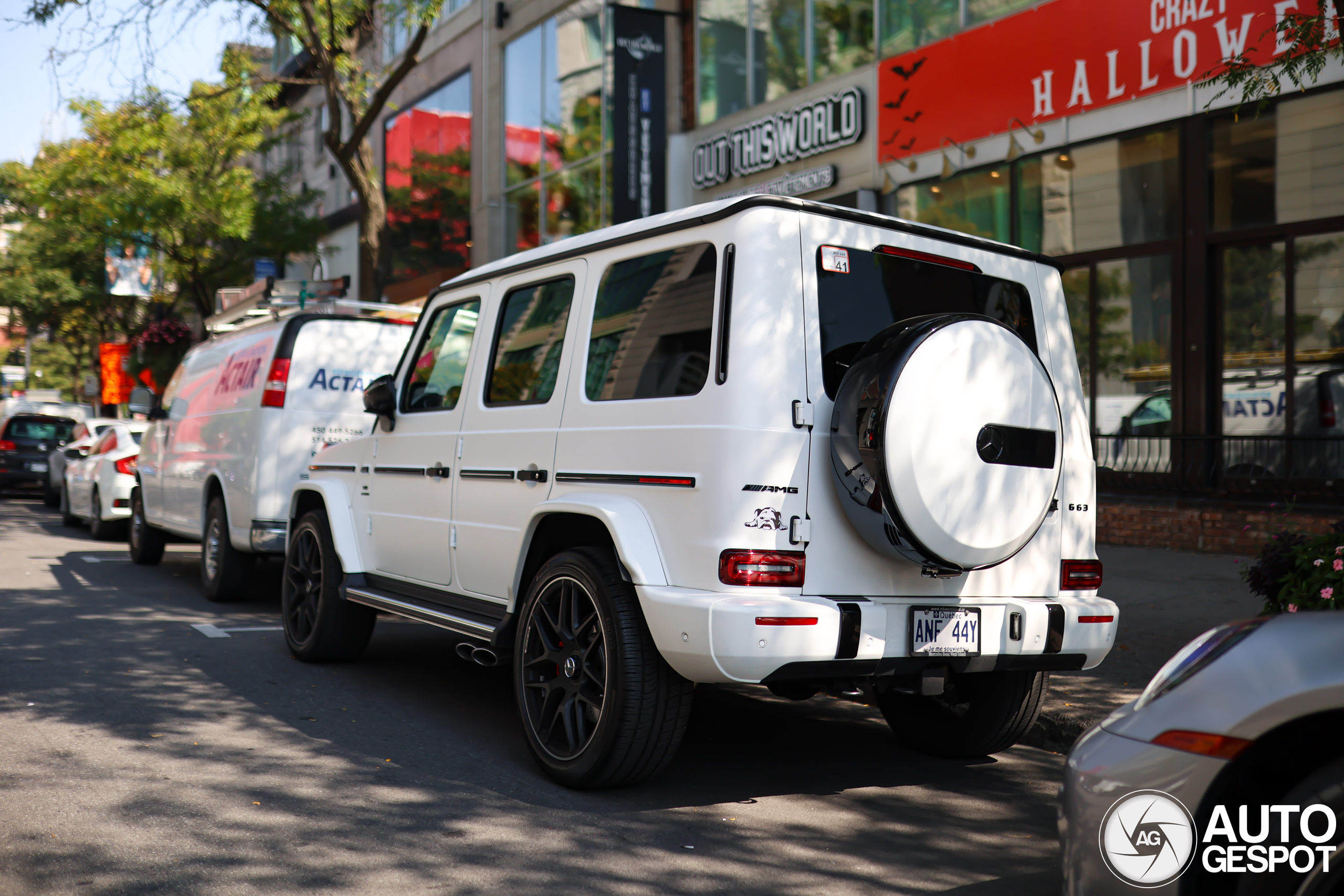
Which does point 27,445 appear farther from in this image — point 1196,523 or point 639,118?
point 1196,523

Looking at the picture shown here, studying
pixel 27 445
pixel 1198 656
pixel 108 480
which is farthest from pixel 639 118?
pixel 1198 656

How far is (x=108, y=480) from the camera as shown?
14.8 meters

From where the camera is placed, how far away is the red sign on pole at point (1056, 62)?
36.5 feet

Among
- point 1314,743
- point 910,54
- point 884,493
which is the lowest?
point 1314,743

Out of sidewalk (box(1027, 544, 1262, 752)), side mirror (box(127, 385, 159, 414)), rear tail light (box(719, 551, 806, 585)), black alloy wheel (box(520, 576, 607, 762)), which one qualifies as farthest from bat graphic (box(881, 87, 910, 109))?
rear tail light (box(719, 551, 806, 585))

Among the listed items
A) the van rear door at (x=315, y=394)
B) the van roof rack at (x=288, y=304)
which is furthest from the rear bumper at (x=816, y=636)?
the van roof rack at (x=288, y=304)

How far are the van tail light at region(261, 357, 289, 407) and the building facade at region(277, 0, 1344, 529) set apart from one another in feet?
22.2

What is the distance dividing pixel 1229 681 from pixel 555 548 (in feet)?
10.00

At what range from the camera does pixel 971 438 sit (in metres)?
4.23

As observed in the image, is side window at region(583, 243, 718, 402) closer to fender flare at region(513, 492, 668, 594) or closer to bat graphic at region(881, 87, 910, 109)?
fender flare at region(513, 492, 668, 594)

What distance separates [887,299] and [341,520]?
144 inches

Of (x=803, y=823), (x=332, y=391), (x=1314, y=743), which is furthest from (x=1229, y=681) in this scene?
(x=332, y=391)

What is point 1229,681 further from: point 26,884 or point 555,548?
point 26,884

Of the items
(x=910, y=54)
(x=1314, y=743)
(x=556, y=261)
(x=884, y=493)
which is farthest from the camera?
(x=910, y=54)
